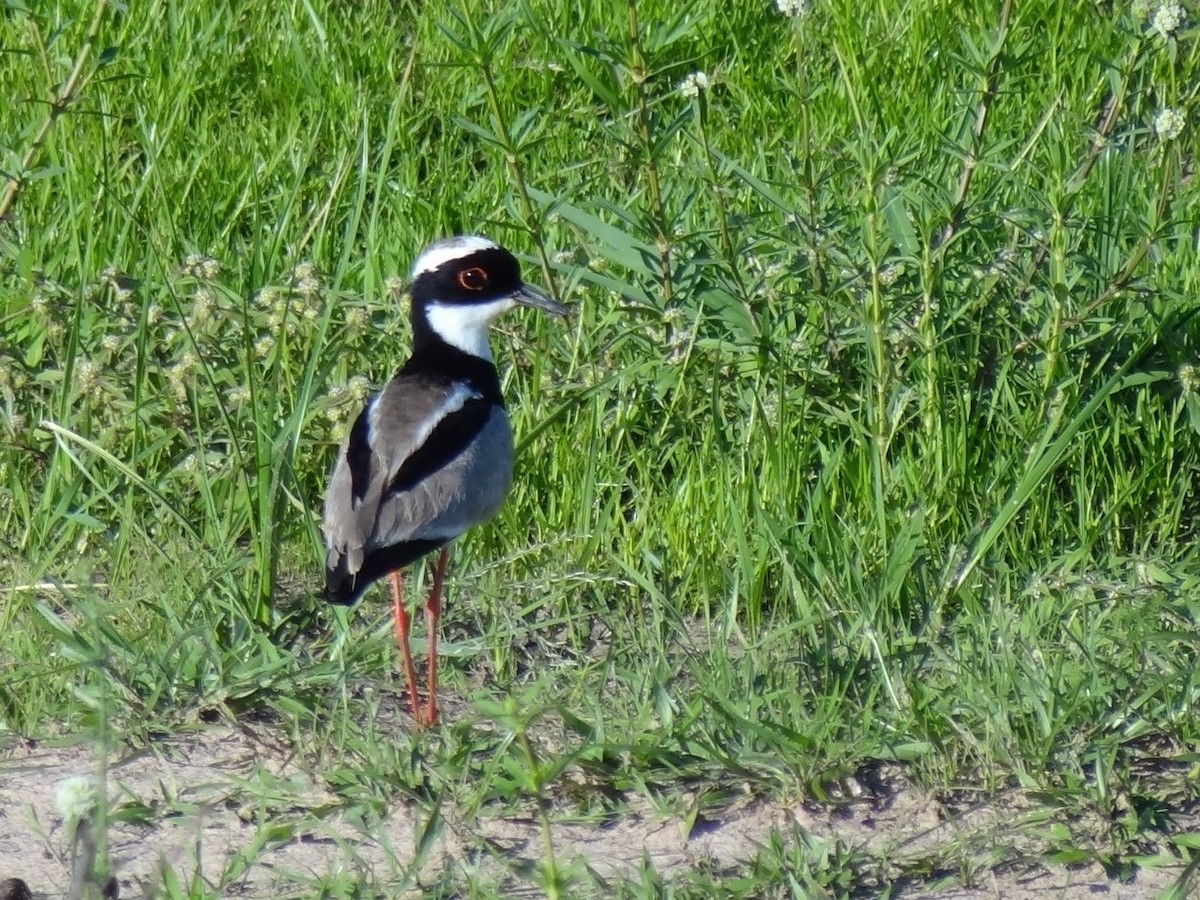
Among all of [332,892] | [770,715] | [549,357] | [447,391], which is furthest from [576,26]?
[332,892]

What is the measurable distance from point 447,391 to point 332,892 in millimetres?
1559

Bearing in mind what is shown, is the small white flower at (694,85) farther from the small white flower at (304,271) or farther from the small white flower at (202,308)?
the small white flower at (202,308)

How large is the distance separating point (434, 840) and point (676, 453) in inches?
69.0

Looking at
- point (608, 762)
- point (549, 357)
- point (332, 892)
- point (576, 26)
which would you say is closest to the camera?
point (332, 892)

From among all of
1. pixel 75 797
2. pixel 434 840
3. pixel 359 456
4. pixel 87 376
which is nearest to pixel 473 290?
pixel 359 456

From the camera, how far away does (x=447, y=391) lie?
462 cm

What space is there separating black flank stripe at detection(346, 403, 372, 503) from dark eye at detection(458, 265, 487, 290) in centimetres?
46

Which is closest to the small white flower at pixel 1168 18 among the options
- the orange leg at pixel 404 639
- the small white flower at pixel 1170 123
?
the small white flower at pixel 1170 123

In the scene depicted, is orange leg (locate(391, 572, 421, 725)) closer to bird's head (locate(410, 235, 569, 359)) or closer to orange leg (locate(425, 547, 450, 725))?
orange leg (locate(425, 547, 450, 725))

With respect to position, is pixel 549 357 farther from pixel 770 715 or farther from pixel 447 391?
pixel 770 715

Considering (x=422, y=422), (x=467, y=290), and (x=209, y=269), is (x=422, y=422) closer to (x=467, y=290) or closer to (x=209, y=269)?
(x=467, y=290)

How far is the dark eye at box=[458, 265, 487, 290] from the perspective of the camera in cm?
484

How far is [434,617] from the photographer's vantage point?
440 cm

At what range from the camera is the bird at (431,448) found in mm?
4191
